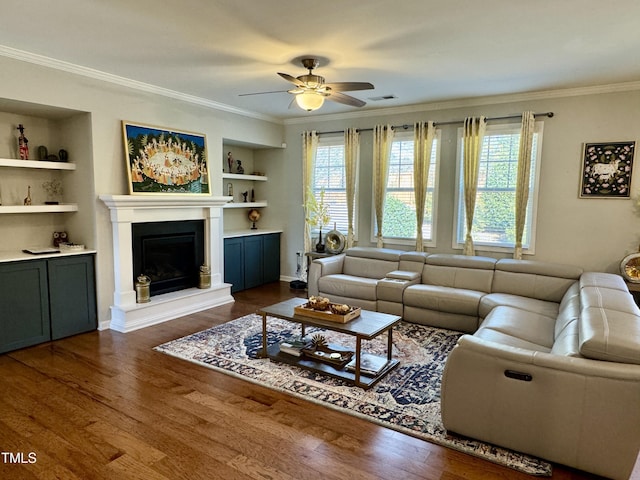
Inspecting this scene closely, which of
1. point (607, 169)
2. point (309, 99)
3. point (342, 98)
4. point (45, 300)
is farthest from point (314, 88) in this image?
point (607, 169)

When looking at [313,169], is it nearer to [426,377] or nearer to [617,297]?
[426,377]

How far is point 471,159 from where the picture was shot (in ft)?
17.3

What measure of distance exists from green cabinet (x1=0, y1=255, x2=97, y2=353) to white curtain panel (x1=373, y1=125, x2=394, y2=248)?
12.5 ft

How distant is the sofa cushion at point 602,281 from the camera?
3.65 meters

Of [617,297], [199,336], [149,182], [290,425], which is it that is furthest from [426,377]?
[149,182]

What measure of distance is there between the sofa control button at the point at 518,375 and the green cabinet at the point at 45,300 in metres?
4.21

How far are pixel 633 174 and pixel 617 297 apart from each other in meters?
2.13

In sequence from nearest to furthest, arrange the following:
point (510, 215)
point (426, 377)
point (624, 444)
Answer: point (624, 444) → point (426, 377) → point (510, 215)

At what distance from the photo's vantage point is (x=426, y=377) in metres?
3.39

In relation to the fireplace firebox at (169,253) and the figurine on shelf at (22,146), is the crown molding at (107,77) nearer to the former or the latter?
the figurine on shelf at (22,146)

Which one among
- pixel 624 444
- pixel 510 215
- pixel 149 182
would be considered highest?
pixel 149 182

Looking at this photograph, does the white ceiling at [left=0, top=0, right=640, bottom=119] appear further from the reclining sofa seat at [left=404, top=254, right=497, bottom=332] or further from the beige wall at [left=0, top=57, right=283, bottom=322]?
the reclining sofa seat at [left=404, top=254, right=497, bottom=332]

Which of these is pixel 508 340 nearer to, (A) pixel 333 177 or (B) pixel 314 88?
(B) pixel 314 88

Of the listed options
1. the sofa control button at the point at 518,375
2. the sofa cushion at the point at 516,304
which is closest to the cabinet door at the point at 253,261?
the sofa cushion at the point at 516,304
